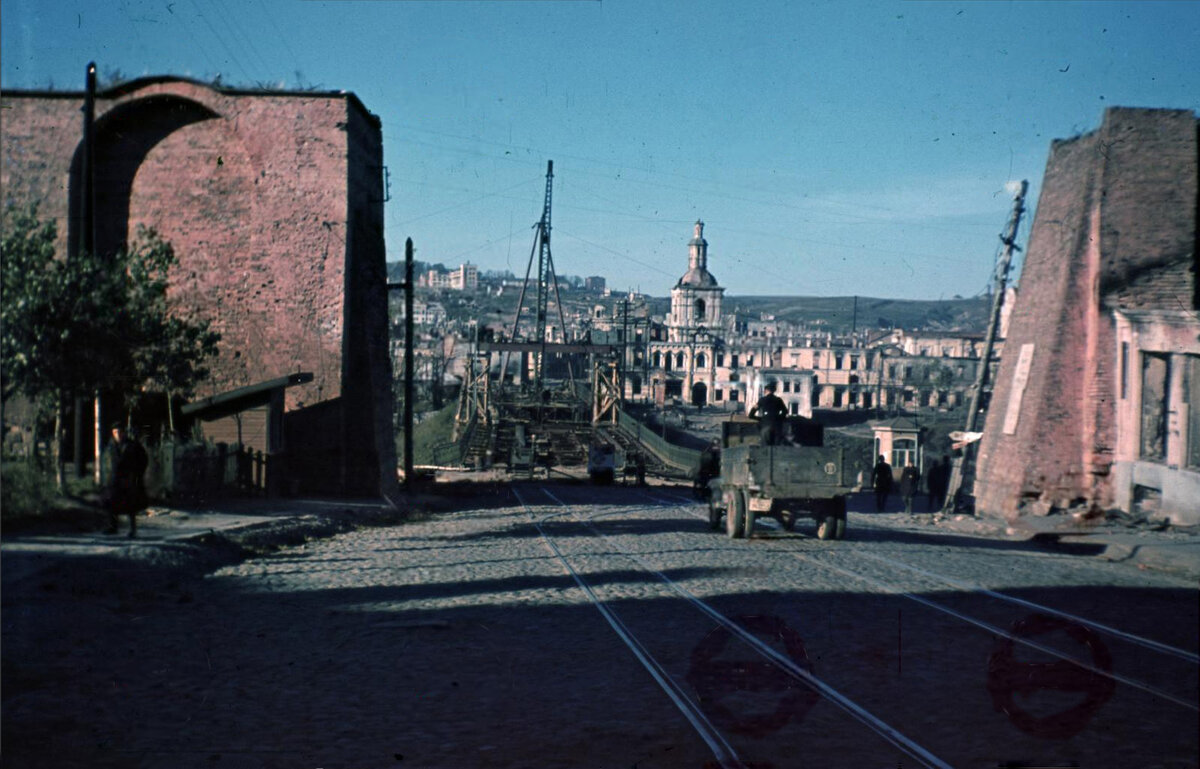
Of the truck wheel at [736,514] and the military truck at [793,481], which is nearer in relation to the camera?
the military truck at [793,481]

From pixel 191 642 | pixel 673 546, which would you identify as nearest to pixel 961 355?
pixel 673 546

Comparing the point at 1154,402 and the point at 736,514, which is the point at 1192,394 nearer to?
the point at 1154,402

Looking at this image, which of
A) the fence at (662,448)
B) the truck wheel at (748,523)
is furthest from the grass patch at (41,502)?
the fence at (662,448)

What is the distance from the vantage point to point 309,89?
24156mm

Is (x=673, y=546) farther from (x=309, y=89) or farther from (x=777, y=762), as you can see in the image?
(x=309, y=89)

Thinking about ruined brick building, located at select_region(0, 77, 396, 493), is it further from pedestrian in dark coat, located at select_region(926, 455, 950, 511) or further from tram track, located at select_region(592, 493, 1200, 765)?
tram track, located at select_region(592, 493, 1200, 765)

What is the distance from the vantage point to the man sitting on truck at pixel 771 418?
1492 centimetres

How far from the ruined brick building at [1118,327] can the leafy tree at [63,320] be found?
9.68 meters

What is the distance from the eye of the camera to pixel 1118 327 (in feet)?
20.8

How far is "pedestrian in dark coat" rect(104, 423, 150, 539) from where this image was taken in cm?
1229

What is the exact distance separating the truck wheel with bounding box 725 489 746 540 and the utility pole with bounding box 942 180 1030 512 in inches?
185

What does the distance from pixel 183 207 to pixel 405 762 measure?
2269 cm

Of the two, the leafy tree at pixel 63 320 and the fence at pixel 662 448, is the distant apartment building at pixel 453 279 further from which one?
the leafy tree at pixel 63 320

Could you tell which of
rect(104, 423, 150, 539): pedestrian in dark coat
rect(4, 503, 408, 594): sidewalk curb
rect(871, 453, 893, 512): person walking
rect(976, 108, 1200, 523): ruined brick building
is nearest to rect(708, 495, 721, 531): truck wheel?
rect(4, 503, 408, 594): sidewalk curb
